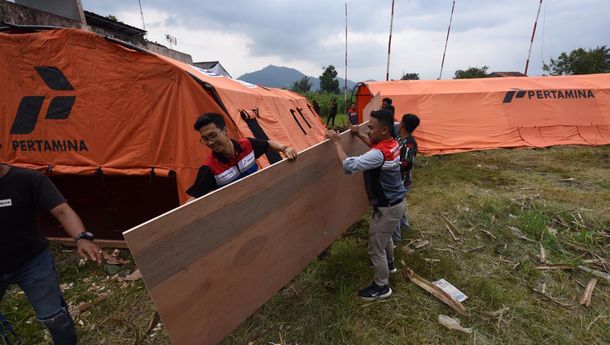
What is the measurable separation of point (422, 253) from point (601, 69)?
44000 mm

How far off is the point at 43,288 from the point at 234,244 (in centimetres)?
144

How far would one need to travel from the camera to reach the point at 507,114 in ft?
34.0

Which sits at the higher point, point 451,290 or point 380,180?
point 380,180

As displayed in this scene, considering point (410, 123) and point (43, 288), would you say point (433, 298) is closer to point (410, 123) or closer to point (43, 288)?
point (410, 123)

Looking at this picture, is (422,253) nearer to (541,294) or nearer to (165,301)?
(541,294)

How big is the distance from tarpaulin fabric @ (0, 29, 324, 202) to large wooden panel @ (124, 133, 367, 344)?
1.46m

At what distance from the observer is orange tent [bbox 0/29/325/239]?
147 inches

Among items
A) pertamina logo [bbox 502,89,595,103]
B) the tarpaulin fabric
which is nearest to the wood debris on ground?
the tarpaulin fabric

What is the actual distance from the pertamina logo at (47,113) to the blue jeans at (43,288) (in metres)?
2.33

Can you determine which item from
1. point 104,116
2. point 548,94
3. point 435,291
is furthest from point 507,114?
point 104,116

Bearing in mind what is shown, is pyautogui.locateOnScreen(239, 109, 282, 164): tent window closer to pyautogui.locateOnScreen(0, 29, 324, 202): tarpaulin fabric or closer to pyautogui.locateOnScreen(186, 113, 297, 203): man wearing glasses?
pyautogui.locateOnScreen(0, 29, 324, 202): tarpaulin fabric

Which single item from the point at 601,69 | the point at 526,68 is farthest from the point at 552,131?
the point at 601,69

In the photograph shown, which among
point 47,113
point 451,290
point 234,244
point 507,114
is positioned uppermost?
point 47,113

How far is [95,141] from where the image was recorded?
3.96 meters
